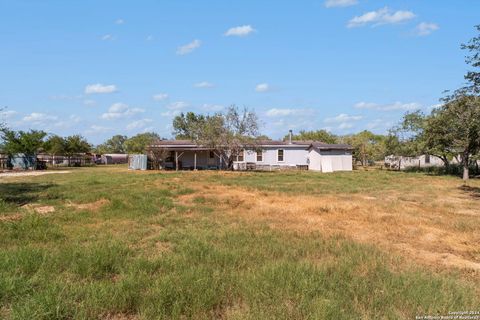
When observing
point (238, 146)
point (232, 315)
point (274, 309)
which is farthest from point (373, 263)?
point (238, 146)

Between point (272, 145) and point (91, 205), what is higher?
point (272, 145)

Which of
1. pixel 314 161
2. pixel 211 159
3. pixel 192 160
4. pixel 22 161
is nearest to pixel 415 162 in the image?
pixel 314 161

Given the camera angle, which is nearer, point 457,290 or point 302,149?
point 457,290

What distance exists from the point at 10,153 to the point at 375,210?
40.4 meters

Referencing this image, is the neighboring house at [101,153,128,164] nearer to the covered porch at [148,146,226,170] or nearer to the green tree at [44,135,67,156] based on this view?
the green tree at [44,135,67,156]

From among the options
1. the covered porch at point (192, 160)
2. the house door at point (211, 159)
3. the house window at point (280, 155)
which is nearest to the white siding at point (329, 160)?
the house window at point (280, 155)

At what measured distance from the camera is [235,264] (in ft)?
18.1

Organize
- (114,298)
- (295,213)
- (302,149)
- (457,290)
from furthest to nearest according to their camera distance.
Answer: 1. (302,149)
2. (295,213)
3. (457,290)
4. (114,298)

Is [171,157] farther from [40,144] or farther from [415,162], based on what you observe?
[415,162]

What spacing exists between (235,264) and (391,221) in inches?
225

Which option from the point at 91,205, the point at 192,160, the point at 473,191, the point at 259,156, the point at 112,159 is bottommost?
the point at 473,191

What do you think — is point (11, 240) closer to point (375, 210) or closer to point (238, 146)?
point (375, 210)

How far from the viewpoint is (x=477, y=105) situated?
14.6m

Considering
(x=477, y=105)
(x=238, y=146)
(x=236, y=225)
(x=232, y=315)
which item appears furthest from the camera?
(x=238, y=146)
